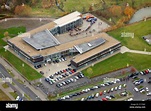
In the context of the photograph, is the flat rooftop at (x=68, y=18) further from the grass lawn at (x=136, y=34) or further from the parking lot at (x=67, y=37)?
the grass lawn at (x=136, y=34)

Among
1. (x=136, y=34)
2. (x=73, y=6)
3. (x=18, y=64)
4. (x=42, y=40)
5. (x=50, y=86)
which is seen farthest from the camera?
(x=73, y=6)

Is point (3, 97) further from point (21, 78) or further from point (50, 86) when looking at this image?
point (50, 86)

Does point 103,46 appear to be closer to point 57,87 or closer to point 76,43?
point 76,43

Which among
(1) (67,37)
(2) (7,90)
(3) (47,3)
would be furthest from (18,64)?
(3) (47,3)

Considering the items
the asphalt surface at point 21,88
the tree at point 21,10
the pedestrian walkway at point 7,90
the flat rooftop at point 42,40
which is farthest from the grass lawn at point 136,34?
the pedestrian walkway at point 7,90
